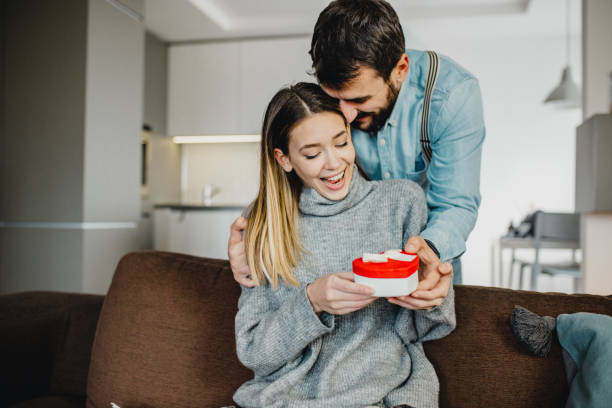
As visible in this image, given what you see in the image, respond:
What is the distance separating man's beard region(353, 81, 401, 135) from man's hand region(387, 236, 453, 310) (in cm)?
41

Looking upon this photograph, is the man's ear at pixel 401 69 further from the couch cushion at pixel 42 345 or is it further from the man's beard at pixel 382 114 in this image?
the couch cushion at pixel 42 345

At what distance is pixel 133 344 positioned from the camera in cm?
136

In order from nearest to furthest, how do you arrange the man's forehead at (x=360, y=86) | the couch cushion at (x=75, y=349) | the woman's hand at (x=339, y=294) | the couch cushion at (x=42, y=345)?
1. the woman's hand at (x=339, y=294)
2. the man's forehead at (x=360, y=86)
3. the couch cushion at (x=42, y=345)
4. the couch cushion at (x=75, y=349)

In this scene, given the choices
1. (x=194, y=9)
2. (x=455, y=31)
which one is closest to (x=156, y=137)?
(x=194, y=9)

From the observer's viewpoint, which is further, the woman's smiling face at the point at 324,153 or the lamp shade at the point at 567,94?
the lamp shade at the point at 567,94

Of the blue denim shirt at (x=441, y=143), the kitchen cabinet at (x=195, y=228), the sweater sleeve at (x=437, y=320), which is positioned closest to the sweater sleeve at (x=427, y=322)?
the sweater sleeve at (x=437, y=320)

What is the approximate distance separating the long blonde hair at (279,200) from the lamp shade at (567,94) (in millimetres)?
3884

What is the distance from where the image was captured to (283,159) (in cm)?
130

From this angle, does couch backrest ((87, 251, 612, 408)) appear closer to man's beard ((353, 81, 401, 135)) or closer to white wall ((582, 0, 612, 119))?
man's beard ((353, 81, 401, 135))

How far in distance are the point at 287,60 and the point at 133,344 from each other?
4.08m

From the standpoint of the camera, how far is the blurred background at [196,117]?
10.4 feet

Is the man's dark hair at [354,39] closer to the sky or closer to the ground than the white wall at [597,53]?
closer to the ground

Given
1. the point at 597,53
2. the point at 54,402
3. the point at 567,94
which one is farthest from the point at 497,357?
the point at 567,94

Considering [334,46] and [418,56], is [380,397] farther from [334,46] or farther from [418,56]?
[418,56]
